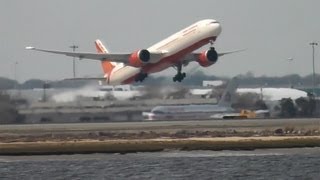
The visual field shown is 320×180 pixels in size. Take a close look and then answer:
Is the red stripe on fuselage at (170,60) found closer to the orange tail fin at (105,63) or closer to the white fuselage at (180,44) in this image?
the white fuselage at (180,44)

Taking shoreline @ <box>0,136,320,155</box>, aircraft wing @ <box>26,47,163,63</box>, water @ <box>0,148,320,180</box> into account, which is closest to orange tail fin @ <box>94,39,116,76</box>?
aircraft wing @ <box>26,47,163,63</box>

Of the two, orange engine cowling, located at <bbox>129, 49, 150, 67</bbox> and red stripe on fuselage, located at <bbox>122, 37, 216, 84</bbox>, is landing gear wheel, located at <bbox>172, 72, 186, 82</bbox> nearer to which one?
red stripe on fuselage, located at <bbox>122, 37, 216, 84</bbox>

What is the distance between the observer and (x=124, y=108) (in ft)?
349

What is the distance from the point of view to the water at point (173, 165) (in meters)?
50.4

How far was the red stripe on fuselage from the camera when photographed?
104 m

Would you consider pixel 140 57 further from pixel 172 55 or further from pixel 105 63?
pixel 105 63

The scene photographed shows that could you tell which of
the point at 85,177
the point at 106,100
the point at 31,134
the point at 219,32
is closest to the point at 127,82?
→ the point at 106,100

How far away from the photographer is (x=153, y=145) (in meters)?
67.6

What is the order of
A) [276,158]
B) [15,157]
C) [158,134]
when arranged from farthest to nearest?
[158,134] < [15,157] < [276,158]

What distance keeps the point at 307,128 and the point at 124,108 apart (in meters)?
27.5

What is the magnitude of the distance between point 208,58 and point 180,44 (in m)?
4.00

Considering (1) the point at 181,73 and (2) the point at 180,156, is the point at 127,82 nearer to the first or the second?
(1) the point at 181,73

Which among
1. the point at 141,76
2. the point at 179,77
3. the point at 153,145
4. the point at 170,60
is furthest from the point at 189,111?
the point at 153,145

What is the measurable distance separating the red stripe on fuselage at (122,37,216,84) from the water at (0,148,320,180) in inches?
1625
